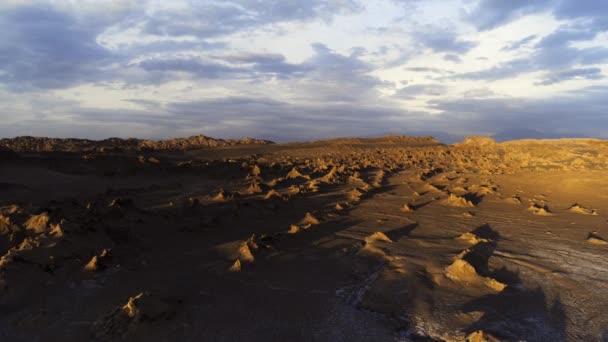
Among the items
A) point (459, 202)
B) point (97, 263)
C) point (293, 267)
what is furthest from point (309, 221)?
point (459, 202)

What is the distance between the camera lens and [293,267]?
4414 millimetres

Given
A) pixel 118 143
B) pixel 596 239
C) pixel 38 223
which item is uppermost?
pixel 118 143

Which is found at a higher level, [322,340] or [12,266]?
[12,266]

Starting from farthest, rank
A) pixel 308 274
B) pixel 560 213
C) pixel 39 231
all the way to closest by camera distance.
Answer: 1. pixel 560 213
2. pixel 39 231
3. pixel 308 274

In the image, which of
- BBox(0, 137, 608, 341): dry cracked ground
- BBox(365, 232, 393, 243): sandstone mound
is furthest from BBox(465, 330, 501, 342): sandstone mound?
BBox(365, 232, 393, 243): sandstone mound

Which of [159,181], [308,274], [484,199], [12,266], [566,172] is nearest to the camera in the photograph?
[12,266]

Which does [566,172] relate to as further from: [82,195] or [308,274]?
[82,195]

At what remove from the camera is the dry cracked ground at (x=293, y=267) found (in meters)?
3.07

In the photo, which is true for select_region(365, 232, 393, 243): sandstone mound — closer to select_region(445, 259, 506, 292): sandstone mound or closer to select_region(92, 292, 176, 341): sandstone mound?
select_region(445, 259, 506, 292): sandstone mound

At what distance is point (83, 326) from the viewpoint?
2924 millimetres

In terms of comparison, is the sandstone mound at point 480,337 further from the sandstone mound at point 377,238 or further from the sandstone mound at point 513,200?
the sandstone mound at point 513,200

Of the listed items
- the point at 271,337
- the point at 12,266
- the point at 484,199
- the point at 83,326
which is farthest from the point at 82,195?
the point at 484,199

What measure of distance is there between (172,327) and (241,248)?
5.87 feet

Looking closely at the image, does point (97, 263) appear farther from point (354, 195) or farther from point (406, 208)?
point (354, 195)
